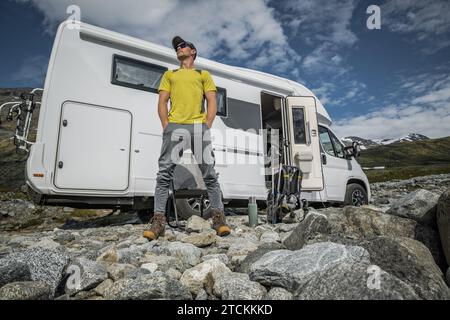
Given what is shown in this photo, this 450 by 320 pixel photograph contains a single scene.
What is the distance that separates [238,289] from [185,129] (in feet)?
7.76

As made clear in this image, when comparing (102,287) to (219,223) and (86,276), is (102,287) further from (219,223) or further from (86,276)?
(219,223)

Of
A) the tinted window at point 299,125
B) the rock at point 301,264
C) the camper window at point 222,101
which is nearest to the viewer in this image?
the rock at point 301,264

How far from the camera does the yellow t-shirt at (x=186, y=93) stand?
382cm

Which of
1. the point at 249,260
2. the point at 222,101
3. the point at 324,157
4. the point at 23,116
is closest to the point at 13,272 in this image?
the point at 249,260

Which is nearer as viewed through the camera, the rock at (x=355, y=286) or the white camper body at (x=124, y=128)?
the rock at (x=355, y=286)

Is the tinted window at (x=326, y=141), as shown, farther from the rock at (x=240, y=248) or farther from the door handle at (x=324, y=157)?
the rock at (x=240, y=248)

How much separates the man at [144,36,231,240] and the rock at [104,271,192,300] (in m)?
1.72

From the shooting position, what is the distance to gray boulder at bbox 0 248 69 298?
78.4 inches

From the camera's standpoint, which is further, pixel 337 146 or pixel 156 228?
pixel 337 146

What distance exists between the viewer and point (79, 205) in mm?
5254

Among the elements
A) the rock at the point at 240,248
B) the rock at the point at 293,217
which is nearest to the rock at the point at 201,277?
the rock at the point at 240,248

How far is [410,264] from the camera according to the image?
1812 millimetres

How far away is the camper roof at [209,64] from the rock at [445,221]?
5.15 metres

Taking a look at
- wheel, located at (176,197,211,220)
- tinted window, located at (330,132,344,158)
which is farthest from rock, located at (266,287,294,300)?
tinted window, located at (330,132,344,158)
